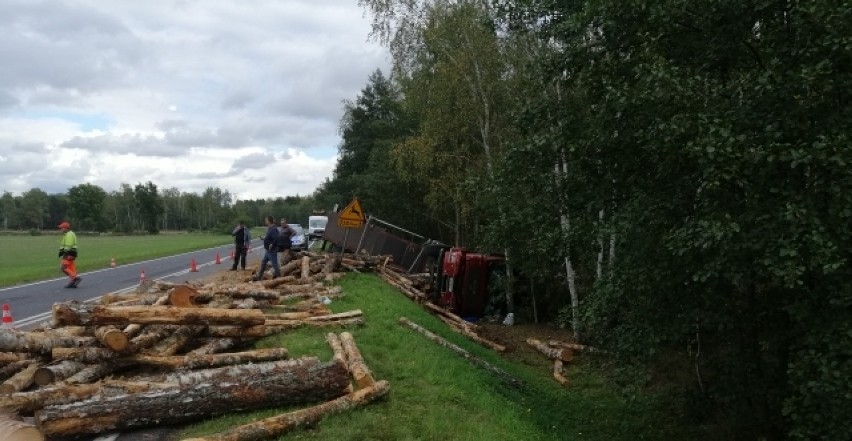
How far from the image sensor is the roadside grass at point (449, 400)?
6.48m

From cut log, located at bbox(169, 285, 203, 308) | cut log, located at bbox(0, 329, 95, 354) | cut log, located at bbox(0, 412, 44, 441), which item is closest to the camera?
cut log, located at bbox(0, 412, 44, 441)

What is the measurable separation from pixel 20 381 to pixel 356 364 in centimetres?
399

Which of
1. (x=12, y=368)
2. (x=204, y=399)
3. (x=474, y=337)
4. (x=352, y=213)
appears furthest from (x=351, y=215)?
(x=204, y=399)

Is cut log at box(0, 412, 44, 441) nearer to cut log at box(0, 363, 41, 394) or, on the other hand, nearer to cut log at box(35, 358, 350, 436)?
cut log at box(35, 358, 350, 436)

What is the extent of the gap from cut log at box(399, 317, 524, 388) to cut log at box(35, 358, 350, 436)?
14.0 ft

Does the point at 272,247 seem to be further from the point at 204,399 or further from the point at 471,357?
the point at 204,399

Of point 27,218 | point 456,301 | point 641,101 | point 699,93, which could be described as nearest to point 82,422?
point 641,101

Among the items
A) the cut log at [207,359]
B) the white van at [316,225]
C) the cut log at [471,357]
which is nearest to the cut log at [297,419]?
the cut log at [207,359]

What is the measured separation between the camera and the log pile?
247 inches

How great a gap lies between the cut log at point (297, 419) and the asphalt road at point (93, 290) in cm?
94

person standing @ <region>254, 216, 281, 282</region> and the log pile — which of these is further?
person standing @ <region>254, 216, 281, 282</region>

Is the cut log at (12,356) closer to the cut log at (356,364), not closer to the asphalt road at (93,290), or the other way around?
the asphalt road at (93,290)

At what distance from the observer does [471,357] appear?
11.3 m

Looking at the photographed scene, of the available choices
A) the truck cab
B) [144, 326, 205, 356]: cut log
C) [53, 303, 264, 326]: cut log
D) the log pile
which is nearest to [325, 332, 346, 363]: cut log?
the log pile
